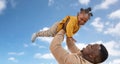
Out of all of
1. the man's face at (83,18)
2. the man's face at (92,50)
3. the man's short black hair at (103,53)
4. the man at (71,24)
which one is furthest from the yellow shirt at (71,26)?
the man's short black hair at (103,53)

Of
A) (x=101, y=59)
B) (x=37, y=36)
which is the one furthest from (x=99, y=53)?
(x=37, y=36)

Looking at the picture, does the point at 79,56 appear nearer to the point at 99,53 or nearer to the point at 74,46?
the point at 99,53

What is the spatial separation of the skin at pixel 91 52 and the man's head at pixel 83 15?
1.64 meters

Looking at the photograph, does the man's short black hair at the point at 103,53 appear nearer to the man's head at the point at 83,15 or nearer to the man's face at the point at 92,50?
the man's face at the point at 92,50

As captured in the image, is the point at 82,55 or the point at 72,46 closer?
the point at 82,55

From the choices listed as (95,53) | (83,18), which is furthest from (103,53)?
(83,18)

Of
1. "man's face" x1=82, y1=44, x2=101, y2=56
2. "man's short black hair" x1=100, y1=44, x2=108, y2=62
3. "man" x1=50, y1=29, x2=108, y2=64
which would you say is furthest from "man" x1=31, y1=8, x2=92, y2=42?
"man's short black hair" x1=100, y1=44, x2=108, y2=62

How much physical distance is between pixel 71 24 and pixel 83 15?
0.52 m

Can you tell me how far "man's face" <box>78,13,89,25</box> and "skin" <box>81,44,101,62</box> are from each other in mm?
1644

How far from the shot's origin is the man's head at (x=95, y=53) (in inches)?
192

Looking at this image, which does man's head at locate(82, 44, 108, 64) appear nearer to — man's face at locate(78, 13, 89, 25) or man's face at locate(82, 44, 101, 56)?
man's face at locate(82, 44, 101, 56)

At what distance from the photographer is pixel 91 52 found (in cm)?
498

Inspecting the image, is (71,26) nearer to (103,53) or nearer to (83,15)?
(83,15)

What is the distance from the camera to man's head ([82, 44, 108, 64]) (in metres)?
4.88
